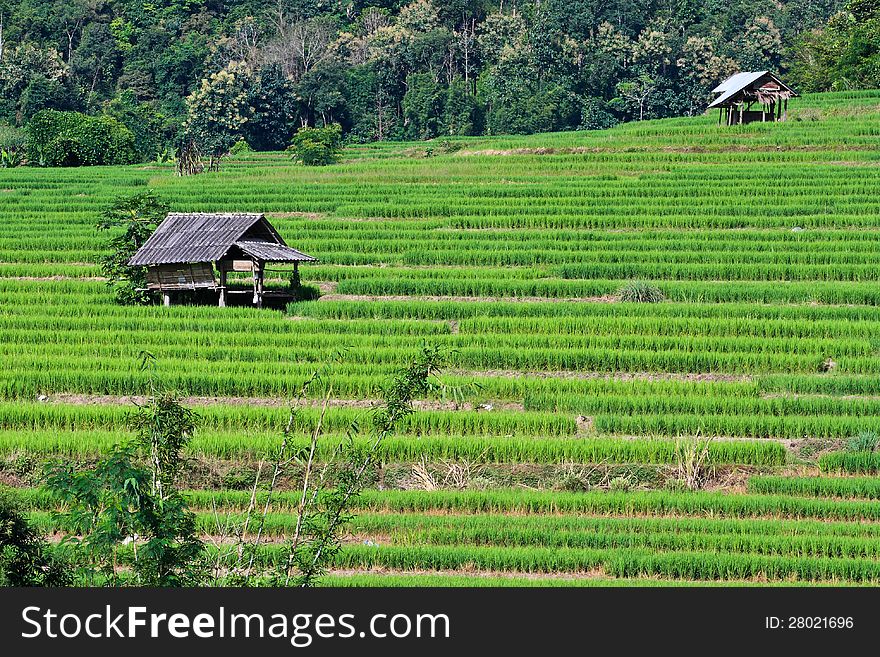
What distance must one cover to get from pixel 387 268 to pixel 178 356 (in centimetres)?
800

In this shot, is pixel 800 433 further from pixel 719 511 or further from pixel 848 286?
pixel 848 286

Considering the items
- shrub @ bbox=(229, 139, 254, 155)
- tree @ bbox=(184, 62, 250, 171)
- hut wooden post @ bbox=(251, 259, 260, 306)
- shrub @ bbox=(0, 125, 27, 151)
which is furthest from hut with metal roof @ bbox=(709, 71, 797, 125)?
shrub @ bbox=(0, 125, 27, 151)

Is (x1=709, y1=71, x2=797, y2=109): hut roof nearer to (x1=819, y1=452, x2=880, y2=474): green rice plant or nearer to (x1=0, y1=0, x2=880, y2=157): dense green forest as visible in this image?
(x1=0, y1=0, x2=880, y2=157): dense green forest

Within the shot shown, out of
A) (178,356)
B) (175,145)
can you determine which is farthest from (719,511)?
(175,145)

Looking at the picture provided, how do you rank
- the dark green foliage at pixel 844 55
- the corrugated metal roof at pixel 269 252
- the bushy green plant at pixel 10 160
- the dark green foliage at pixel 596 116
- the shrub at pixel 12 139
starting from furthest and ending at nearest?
the dark green foliage at pixel 596 116 → the shrub at pixel 12 139 → the bushy green plant at pixel 10 160 → the dark green foliage at pixel 844 55 → the corrugated metal roof at pixel 269 252

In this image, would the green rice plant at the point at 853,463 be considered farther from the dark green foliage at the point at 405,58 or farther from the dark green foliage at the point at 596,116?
the dark green foliage at the point at 596,116

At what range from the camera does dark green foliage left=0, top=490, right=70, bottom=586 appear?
46.1 ft

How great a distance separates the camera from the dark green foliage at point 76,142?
60406 millimetres

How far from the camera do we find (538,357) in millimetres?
27781

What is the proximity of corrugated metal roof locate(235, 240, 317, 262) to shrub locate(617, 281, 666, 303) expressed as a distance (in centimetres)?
700

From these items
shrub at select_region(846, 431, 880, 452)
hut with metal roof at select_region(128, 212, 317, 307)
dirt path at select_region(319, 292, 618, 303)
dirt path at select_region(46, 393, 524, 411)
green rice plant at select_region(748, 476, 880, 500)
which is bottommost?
green rice plant at select_region(748, 476, 880, 500)

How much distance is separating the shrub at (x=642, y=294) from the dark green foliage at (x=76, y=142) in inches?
1374

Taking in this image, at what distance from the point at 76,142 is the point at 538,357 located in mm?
38440

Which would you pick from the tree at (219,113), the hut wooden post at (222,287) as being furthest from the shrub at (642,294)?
the tree at (219,113)
